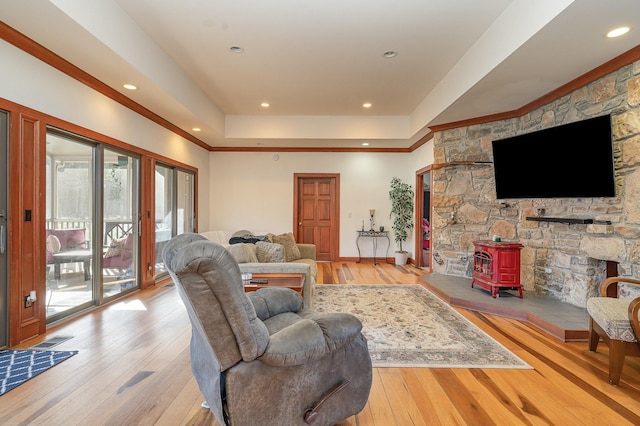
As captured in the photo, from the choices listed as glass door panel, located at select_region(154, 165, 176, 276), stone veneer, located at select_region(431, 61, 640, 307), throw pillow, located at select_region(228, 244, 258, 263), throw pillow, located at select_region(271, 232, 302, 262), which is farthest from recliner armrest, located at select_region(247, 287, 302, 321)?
glass door panel, located at select_region(154, 165, 176, 276)

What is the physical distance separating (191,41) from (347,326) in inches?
138

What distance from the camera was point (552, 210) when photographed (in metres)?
4.05

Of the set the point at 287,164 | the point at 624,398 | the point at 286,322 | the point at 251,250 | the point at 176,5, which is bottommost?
the point at 624,398

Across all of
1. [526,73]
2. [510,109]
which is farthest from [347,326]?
[510,109]

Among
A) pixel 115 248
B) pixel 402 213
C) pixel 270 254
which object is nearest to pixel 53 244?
pixel 115 248

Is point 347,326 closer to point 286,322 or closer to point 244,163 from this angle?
point 286,322

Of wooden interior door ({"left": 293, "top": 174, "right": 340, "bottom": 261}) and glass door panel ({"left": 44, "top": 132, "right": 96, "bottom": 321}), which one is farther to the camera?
wooden interior door ({"left": 293, "top": 174, "right": 340, "bottom": 261})

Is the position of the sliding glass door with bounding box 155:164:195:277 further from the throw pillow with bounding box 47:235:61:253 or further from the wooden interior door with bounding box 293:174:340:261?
the wooden interior door with bounding box 293:174:340:261

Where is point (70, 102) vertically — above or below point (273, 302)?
above

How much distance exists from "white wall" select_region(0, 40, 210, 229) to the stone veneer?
4.56m

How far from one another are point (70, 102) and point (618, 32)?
4973mm

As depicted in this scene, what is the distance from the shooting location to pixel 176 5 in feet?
9.73

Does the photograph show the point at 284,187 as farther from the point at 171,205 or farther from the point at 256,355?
the point at 256,355

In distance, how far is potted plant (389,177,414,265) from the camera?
7.07m
